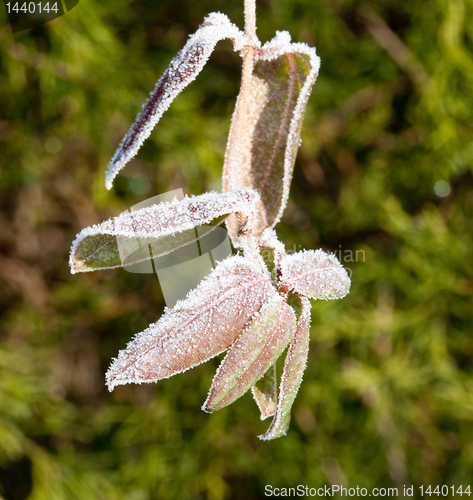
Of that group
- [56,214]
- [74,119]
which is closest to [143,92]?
[74,119]

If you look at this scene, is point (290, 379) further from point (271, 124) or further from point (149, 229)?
point (271, 124)

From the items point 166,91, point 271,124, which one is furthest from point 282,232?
point 166,91

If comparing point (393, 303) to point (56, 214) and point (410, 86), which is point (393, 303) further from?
point (56, 214)

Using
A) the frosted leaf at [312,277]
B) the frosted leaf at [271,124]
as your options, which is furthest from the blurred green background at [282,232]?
the frosted leaf at [312,277]


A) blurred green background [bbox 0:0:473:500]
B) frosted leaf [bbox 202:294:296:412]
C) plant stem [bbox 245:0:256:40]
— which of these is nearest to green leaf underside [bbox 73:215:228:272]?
frosted leaf [bbox 202:294:296:412]

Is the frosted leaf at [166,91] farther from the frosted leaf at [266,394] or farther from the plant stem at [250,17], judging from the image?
the frosted leaf at [266,394]

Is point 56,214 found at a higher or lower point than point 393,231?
higher
